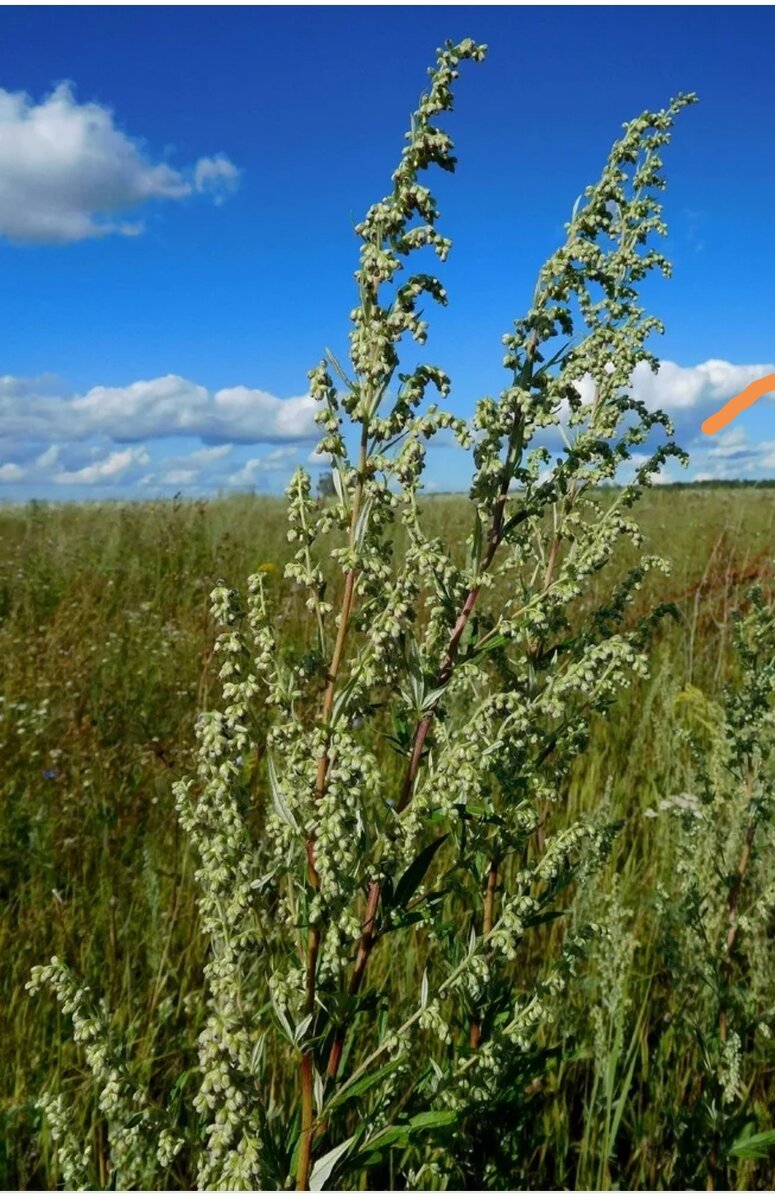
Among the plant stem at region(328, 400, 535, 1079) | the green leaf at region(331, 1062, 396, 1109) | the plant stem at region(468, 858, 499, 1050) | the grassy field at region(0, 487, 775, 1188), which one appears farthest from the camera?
the grassy field at region(0, 487, 775, 1188)

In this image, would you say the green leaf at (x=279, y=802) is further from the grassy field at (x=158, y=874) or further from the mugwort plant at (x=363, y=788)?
the grassy field at (x=158, y=874)

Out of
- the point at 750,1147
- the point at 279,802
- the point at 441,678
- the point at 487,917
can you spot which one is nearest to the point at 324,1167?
the point at 279,802

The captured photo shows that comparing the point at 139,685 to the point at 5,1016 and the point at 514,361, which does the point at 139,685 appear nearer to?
the point at 5,1016

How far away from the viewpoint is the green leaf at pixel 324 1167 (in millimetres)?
1480

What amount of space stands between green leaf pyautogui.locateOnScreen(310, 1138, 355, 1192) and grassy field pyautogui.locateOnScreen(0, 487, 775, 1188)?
0.31 metres

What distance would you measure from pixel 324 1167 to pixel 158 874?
2.31 metres

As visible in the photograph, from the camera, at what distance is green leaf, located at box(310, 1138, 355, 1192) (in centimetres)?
148

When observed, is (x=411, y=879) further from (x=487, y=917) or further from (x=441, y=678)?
(x=487, y=917)

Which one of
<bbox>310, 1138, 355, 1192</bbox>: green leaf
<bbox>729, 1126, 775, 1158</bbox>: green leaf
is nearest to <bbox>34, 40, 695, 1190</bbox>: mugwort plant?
<bbox>310, 1138, 355, 1192</bbox>: green leaf

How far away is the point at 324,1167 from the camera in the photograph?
4.91ft

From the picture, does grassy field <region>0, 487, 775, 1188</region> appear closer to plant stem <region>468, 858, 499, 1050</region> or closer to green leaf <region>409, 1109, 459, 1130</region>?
plant stem <region>468, 858, 499, 1050</region>

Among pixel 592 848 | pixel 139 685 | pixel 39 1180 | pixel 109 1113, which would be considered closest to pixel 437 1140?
pixel 109 1113

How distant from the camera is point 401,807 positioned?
1726 millimetres

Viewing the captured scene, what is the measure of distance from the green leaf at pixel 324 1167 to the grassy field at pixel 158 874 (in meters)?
0.31
